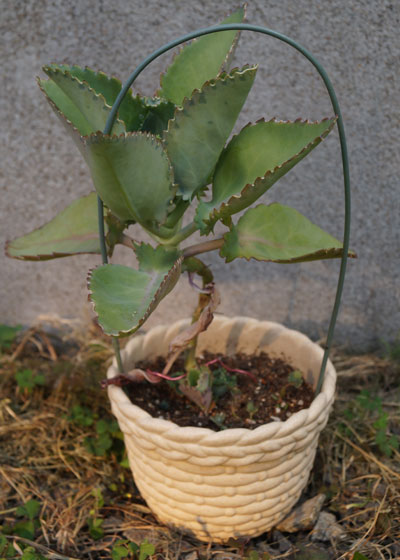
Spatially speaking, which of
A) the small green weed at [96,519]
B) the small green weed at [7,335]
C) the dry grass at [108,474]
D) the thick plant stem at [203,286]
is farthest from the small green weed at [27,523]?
the small green weed at [7,335]

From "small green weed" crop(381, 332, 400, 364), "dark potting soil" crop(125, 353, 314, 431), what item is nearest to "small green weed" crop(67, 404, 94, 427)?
"dark potting soil" crop(125, 353, 314, 431)

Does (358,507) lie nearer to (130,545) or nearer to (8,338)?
(130,545)

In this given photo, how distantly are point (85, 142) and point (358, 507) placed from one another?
889 mm

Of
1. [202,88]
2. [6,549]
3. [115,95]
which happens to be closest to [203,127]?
[202,88]

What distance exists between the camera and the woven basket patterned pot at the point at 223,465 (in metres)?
0.84

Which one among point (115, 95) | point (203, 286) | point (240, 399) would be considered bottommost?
point (240, 399)

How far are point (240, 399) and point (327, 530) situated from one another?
0.31 m

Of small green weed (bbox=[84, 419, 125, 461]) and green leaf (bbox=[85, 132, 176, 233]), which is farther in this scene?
small green weed (bbox=[84, 419, 125, 461])

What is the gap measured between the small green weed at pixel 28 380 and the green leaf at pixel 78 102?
769mm

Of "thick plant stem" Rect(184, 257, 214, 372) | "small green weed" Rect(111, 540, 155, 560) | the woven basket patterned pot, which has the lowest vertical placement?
"small green weed" Rect(111, 540, 155, 560)

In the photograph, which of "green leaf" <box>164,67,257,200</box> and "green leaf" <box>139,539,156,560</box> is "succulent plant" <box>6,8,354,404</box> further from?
"green leaf" <box>139,539,156,560</box>

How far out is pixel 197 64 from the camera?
84 cm

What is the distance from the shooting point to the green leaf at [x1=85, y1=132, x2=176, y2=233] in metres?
0.67

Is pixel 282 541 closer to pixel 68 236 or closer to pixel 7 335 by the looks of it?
pixel 68 236
